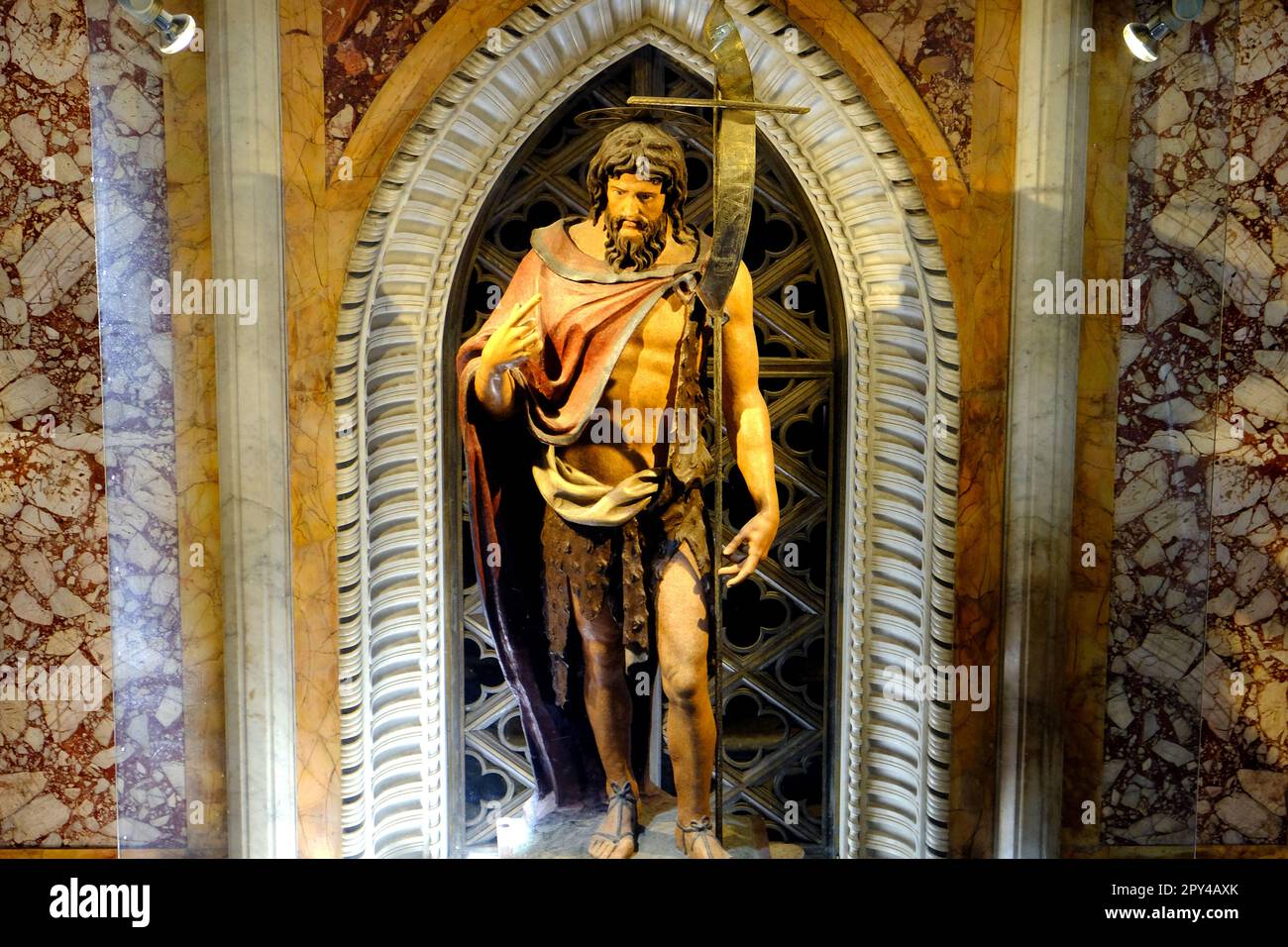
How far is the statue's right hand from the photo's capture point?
320cm

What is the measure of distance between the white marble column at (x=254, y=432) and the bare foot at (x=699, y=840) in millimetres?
1082

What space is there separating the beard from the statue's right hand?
0.88ft

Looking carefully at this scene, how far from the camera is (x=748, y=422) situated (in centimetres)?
332

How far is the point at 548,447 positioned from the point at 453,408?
31 cm

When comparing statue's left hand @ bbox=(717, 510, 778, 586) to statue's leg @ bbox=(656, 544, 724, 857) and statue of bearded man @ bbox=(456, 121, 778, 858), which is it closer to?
statue of bearded man @ bbox=(456, 121, 778, 858)

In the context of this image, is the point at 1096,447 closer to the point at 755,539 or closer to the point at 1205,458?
the point at 1205,458

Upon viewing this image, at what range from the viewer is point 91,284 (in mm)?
3242

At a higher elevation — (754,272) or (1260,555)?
(754,272)

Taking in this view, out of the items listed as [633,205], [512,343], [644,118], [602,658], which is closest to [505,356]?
[512,343]

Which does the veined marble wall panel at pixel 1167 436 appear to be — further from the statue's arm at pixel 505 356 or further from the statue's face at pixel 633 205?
the statue's arm at pixel 505 356

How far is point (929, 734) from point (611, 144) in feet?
6.05

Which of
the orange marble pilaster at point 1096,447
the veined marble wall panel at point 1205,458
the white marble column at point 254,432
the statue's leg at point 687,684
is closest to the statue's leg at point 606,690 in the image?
the statue's leg at point 687,684
